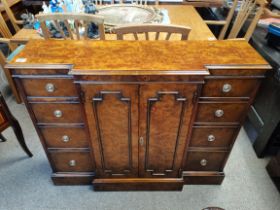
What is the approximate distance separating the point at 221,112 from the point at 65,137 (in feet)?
2.99

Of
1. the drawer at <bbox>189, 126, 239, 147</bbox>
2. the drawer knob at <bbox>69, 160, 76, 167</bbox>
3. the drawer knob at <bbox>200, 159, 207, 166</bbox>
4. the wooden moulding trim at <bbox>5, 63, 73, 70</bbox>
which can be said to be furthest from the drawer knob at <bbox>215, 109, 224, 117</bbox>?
the drawer knob at <bbox>69, 160, 76, 167</bbox>

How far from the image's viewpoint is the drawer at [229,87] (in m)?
1.01

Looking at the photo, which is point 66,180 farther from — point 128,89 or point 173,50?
point 173,50

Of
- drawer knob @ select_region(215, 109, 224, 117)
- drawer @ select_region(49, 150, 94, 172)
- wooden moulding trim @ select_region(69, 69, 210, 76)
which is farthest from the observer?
drawer @ select_region(49, 150, 94, 172)

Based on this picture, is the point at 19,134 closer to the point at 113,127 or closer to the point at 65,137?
the point at 65,137

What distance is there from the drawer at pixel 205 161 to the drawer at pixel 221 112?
11.3 inches

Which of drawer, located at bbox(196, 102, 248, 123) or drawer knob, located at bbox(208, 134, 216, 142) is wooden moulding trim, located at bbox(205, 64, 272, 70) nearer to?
drawer, located at bbox(196, 102, 248, 123)

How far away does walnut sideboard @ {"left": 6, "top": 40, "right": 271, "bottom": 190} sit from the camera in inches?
37.9

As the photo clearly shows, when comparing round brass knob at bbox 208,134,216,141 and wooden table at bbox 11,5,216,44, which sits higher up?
wooden table at bbox 11,5,216,44

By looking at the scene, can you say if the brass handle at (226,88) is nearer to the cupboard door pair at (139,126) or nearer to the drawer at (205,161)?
the cupboard door pair at (139,126)

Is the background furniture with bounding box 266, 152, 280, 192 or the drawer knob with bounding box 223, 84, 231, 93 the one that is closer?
the drawer knob with bounding box 223, 84, 231, 93

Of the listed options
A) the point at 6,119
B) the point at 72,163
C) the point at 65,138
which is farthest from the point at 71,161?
the point at 6,119

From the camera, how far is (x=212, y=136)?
1.25m

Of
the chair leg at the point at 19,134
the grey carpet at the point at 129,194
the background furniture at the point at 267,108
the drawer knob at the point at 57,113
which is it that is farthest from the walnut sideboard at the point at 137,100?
the background furniture at the point at 267,108
